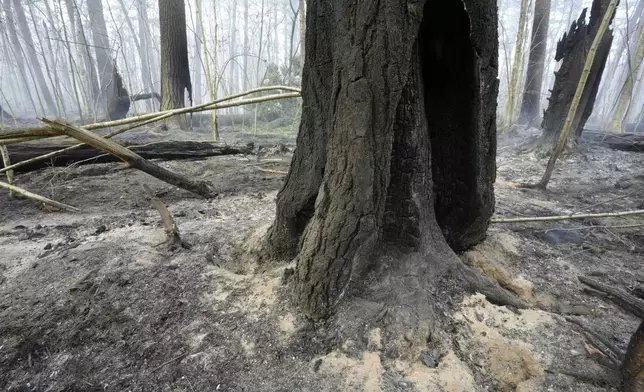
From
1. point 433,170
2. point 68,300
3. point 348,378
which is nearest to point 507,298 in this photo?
point 433,170

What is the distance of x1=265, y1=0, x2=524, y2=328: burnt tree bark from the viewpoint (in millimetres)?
1334

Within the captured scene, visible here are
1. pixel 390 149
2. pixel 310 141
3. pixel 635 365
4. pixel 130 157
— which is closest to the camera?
pixel 635 365

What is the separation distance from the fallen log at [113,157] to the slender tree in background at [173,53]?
334cm

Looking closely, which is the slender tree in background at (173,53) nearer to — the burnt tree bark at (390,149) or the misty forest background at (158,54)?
the misty forest background at (158,54)

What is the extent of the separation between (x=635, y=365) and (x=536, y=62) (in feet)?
33.2

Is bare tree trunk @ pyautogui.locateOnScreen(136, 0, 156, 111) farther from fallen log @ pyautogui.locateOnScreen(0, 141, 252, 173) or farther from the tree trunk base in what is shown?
the tree trunk base

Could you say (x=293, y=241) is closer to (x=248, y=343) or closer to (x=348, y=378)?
(x=248, y=343)

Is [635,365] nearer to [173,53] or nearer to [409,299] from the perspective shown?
[409,299]

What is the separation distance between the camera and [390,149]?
143 centimetres

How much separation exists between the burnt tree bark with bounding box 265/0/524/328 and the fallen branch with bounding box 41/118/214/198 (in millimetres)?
1394

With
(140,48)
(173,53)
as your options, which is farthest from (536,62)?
(140,48)

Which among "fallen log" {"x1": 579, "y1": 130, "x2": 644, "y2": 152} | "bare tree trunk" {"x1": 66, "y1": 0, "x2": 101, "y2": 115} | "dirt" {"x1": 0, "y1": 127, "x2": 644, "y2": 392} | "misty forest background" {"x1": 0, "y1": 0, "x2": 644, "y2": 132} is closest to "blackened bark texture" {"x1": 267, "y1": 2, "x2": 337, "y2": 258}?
"dirt" {"x1": 0, "y1": 127, "x2": 644, "y2": 392}

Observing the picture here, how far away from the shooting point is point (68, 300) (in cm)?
166

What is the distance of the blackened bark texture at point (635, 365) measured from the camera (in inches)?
41.3
